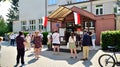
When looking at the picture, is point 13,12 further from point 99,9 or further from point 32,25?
point 99,9

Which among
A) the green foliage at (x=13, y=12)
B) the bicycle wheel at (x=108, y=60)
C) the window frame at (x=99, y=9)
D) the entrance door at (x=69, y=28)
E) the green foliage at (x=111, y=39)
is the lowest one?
the bicycle wheel at (x=108, y=60)

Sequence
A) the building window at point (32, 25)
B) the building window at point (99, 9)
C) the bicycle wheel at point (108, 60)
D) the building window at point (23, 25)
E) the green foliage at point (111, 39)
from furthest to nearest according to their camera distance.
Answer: the building window at point (23, 25), the building window at point (32, 25), the building window at point (99, 9), the green foliage at point (111, 39), the bicycle wheel at point (108, 60)

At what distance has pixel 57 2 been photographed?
42.2 metres

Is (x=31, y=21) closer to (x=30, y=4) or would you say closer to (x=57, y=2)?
(x=30, y=4)

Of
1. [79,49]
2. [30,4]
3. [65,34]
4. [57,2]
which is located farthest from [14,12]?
[79,49]

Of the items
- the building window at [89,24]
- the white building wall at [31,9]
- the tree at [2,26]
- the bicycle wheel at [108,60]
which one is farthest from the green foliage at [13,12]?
the bicycle wheel at [108,60]

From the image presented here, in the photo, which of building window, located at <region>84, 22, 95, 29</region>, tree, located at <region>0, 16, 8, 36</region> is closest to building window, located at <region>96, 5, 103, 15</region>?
building window, located at <region>84, 22, 95, 29</region>

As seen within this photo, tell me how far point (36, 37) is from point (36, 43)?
0.38 m

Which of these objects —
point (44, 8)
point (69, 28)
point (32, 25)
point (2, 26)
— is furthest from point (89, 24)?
point (2, 26)

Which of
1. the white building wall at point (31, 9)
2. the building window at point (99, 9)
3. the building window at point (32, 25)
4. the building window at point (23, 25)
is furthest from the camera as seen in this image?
the building window at point (23, 25)

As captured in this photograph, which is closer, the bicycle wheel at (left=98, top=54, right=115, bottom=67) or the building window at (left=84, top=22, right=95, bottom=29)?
the bicycle wheel at (left=98, top=54, right=115, bottom=67)

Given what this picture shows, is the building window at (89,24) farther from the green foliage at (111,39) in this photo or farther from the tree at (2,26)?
the tree at (2,26)

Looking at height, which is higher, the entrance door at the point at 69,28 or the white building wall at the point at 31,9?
the white building wall at the point at 31,9

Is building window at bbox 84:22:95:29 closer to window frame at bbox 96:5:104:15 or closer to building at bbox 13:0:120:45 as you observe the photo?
building at bbox 13:0:120:45
